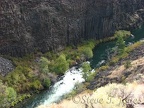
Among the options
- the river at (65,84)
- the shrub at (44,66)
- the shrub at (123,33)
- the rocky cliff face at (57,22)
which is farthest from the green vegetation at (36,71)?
the shrub at (123,33)

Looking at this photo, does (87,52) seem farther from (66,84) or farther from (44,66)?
(66,84)

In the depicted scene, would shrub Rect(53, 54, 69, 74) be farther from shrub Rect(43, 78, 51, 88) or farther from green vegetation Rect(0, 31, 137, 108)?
shrub Rect(43, 78, 51, 88)

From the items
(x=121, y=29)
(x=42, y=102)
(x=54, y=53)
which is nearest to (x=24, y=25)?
(x=54, y=53)

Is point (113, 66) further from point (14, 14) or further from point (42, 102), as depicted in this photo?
point (14, 14)

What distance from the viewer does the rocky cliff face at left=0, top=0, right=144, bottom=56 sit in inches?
5276

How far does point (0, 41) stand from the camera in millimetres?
131250

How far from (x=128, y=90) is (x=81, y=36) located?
109 meters

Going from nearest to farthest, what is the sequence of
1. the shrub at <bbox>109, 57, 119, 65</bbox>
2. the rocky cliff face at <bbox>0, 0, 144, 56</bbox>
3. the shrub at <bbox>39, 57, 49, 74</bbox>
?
the shrub at <bbox>39, 57, 49, 74</bbox> < the shrub at <bbox>109, 57, 119, 65</bbox> < the rocky cliff face at <bbox>0, 0, 144, 56</bbox>

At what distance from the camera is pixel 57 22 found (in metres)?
152

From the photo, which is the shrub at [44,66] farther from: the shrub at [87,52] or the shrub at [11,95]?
the shrub at [87,52]

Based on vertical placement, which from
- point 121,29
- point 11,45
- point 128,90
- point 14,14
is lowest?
point 121,29

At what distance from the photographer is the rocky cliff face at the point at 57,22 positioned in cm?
13400

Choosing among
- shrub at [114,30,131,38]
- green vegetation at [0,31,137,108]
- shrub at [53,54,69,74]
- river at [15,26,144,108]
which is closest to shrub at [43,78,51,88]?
green vegetation at [0,31,137,108]

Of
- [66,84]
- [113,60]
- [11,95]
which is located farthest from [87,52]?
[11,95]
